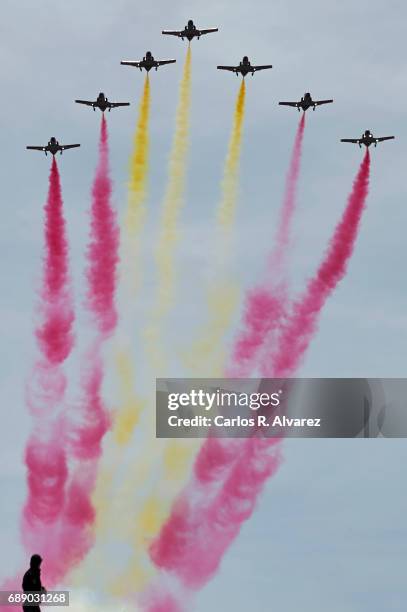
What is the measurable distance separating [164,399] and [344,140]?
3047 cm

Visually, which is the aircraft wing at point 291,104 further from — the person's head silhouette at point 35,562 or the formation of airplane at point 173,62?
the person's head silhouette at point 35,562

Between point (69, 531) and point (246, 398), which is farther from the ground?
point (246, 398)

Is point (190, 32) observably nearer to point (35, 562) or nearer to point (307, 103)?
point (307, 103)

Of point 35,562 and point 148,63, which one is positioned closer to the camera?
point 35,562

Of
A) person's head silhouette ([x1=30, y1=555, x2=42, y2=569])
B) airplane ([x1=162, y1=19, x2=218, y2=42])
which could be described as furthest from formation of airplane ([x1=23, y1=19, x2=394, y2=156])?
person's head silhouette ([x1=30, y1=555, x2=42, y2=569])

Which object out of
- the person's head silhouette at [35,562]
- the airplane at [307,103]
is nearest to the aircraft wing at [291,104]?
the airplane at [307,103]

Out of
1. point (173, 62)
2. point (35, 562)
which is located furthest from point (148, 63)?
point (35, 562)

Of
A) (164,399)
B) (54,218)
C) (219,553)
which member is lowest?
(219,553)

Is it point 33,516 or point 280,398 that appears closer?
point 280,398

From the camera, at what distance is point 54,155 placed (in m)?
140

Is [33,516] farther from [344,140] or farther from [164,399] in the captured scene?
[344,140]

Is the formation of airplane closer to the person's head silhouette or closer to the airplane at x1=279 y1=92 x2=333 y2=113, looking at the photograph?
the airplane at x1=279 y1=92 x2=333 y2=113

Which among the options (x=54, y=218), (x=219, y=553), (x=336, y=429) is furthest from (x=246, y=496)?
(x=54, y=218)

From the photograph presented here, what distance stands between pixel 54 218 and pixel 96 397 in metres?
15.7
